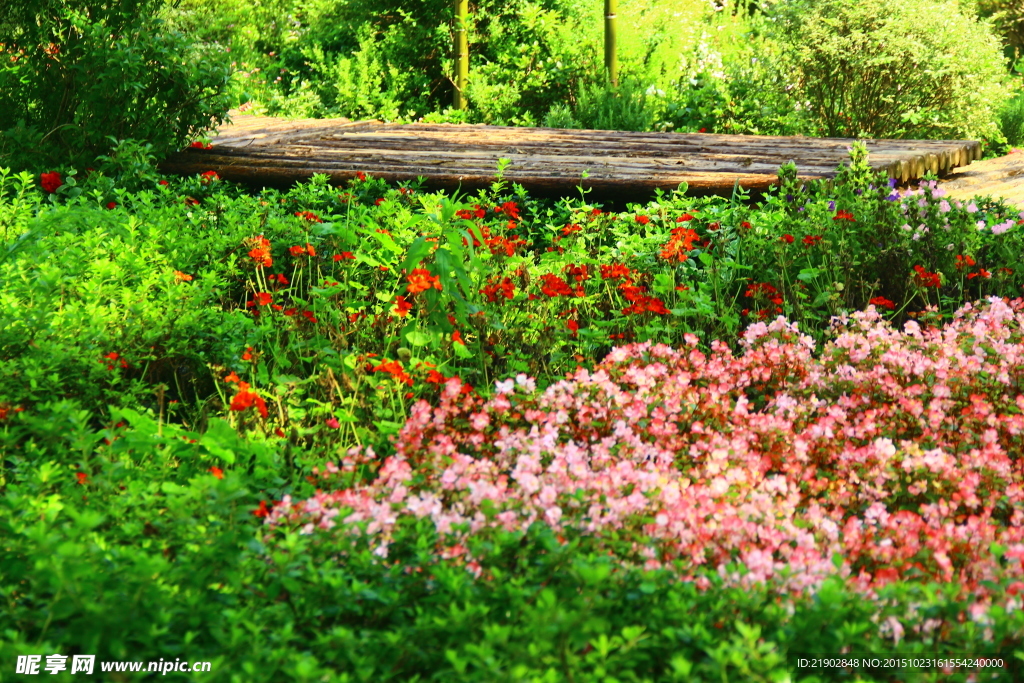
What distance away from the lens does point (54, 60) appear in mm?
6219

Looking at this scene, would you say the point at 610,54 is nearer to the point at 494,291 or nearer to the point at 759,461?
the point at 494,291

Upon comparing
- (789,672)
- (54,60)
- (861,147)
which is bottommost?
(789,672)

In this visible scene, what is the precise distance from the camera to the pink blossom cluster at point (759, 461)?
7.35 feet

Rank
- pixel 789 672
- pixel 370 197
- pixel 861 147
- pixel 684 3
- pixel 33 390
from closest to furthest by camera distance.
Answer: pixel 789 672, pixel 33 390, pixel 861 147, pixel 370 197, pixel 684 3

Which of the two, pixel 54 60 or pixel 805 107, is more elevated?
pixel 54 60

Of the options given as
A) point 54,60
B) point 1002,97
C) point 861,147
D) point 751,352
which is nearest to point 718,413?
point 751,352

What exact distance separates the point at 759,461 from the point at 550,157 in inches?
157

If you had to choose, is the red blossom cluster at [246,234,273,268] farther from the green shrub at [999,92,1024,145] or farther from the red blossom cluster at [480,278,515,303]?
the green shrub at [999,92,1024,145]

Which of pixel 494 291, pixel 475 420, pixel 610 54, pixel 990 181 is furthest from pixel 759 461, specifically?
pixel 610 54

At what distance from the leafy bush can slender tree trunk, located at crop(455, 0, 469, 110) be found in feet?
12.3

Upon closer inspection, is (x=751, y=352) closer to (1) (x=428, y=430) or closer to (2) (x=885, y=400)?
(2) (x=885, y=400)

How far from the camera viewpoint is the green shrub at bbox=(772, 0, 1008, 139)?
28.6 feet

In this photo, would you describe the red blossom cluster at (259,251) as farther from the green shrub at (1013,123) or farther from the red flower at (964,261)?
the green shrub at (1013,123)

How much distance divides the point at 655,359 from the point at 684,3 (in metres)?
11.0
